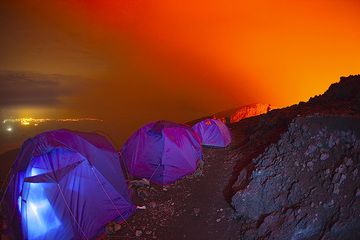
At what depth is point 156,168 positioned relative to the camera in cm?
1216

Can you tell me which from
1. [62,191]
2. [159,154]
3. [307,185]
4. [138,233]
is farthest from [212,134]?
[62,191]

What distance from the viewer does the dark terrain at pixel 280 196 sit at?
22.1ft

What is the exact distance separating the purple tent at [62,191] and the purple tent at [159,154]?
2694 mm

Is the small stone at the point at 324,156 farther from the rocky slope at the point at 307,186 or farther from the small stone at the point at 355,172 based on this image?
the small stone at the point at 355,172

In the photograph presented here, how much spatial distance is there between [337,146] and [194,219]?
500cm

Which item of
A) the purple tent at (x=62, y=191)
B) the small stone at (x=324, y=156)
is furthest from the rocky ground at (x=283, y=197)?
the purple tent at (x=62, y=191)

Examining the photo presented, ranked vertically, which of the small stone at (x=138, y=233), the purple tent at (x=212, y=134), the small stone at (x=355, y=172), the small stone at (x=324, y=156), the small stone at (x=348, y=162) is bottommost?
the small stone at (x=138, y=233)

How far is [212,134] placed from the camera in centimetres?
1642

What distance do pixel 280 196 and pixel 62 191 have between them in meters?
6.40

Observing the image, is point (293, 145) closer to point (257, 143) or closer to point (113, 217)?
point (257, 143)

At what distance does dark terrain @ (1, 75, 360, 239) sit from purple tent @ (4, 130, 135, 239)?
28.9 inches

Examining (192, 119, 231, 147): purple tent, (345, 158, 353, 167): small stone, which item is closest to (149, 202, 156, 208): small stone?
(345, 158, 353, 167): small stone

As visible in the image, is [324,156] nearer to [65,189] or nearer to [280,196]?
[280,196]

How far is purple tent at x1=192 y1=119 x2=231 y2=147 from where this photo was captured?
53.3 ft
